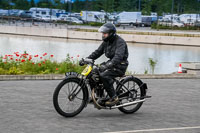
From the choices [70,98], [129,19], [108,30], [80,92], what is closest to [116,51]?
[108,30]

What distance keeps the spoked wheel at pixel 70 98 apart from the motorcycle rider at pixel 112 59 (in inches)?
16.6

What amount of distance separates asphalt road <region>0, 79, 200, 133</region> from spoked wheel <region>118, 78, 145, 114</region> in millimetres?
124

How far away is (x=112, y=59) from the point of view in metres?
7.59

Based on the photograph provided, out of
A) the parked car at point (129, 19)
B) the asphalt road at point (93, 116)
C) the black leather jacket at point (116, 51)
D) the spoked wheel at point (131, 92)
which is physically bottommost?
the asphalt road at point (93, 116)

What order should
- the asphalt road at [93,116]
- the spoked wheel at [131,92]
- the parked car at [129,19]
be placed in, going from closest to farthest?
1. the asphalt road at [93,116]
2. the spoked wheel at [131,92]
3. the parked car at [129,19]

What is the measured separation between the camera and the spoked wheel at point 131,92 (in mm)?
8055

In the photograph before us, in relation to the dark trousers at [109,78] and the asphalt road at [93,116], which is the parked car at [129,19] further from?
the dark trousers at [109,78]

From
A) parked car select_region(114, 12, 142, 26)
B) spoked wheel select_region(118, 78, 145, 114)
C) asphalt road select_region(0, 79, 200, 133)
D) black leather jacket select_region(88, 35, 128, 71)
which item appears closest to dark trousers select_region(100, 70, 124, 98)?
black leather jacket select_region(88, 35, 128, 71)

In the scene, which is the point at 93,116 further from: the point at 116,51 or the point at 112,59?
the point at 116,51

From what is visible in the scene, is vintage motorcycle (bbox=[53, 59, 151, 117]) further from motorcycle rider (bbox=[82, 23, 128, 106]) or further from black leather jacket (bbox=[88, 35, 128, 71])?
black leather jacket (bbox=[88, 35, 128, 71])

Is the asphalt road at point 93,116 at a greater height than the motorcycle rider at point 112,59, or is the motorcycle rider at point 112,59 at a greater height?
the motorcycle rider at point 112,59

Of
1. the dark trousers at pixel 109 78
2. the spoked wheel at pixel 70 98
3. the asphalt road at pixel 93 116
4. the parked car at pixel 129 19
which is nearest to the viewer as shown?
the asphalt road at pixel 93 116

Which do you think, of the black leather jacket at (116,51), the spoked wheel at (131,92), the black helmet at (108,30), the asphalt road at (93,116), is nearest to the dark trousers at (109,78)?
the black leather jacket at (116,51)

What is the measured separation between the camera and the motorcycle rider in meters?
7.56
